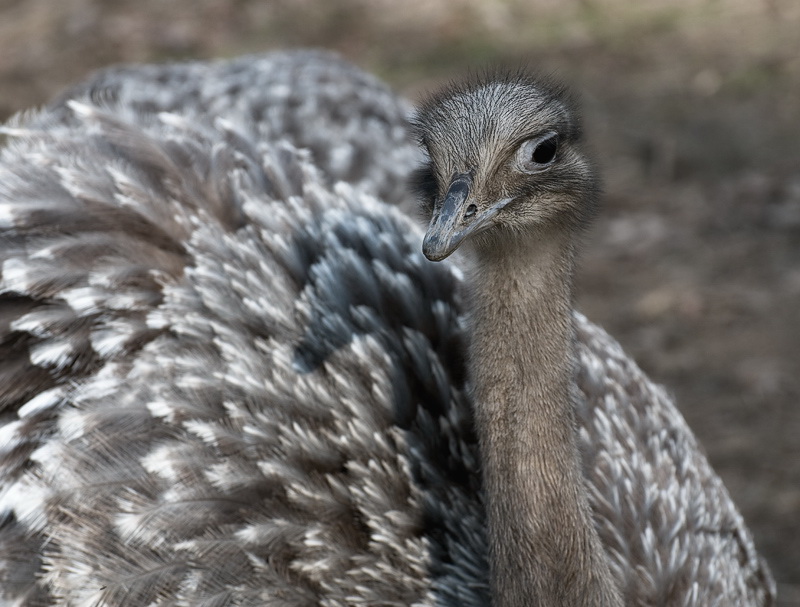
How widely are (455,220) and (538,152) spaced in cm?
25

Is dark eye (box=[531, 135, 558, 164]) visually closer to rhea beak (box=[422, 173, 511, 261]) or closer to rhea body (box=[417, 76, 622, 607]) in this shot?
rhea body (box=[417, 76, 622, 607])

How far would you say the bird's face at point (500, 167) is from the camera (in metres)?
2.29

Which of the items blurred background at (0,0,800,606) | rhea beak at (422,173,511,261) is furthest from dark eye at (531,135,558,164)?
blurred background at (0,0,800,606)

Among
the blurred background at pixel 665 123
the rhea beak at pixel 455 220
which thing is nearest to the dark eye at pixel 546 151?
the rhea beak at pixel 455 220

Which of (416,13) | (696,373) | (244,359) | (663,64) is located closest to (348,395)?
(244,359)

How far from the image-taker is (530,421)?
2.41 m

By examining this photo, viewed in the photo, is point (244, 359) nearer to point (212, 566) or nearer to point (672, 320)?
point (212, 566)

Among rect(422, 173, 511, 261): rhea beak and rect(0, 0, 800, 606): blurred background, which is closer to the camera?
rect(422, 173, 511, 261): rhea beak

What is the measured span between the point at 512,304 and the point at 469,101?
0.40 m

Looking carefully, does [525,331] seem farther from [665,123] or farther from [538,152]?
[665,123]

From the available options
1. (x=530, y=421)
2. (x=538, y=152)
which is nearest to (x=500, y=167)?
(x=538, y=152)

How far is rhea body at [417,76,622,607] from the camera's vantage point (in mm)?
2359

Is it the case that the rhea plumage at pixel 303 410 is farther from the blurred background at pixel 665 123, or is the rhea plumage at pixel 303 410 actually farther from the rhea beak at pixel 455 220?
the blurred background at pixel 665 123

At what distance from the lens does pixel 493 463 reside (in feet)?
8.02
